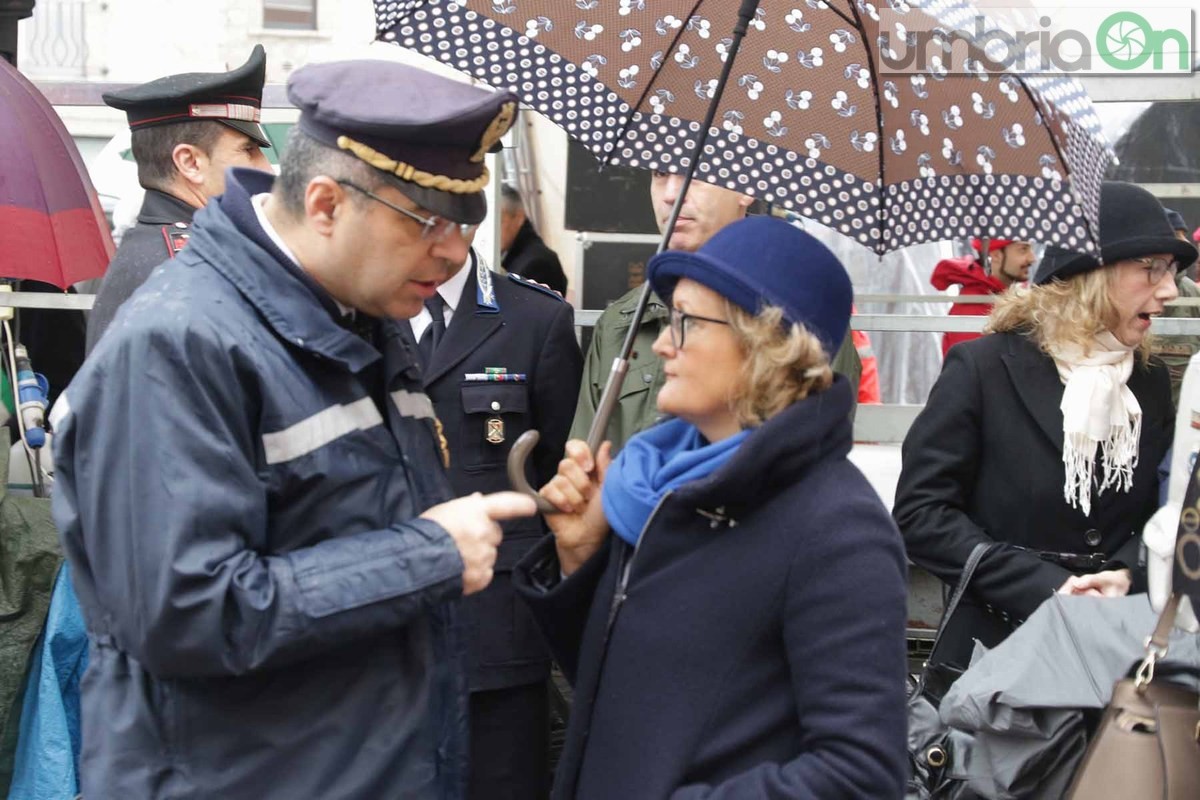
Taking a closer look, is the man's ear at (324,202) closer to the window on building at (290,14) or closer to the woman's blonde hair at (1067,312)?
the woman's blonde hair at (1067,312)

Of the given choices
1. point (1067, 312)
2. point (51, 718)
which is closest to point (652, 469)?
point (1067, 312)

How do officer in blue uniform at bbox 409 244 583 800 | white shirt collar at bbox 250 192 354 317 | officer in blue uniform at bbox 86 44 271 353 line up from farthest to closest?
officer in blue uniform at bbox 86 44 271 353
officer in blue uniform at bbox 409 244 583 800
white shirt collar at bbox 250 192 354 317

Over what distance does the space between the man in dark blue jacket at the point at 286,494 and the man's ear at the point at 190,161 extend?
175 cm

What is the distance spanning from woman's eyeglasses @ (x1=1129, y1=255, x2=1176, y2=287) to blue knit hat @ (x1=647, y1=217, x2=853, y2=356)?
4.82 feet

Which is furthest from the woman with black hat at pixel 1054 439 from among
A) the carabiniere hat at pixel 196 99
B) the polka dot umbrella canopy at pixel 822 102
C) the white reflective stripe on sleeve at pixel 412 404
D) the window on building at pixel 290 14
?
the window on building at pixel 290 14

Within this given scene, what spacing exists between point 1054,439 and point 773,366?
1480 mm

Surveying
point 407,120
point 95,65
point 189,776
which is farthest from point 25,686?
point 95,65

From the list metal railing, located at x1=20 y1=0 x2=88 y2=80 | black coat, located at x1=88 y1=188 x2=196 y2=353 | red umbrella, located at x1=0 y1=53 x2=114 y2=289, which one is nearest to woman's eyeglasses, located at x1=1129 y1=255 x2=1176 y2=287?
black coat, located at x1=88 y1=188 x2=196 y2=353

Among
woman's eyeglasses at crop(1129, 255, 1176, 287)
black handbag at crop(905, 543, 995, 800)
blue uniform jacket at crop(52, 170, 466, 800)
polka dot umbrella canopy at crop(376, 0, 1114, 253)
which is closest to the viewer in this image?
blue uniform jacket at crop(52, 170, 466, 800)

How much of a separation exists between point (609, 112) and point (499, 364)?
25.0 inches

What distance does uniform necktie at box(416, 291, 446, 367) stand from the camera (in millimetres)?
3305

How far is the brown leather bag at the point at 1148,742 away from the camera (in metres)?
2.61

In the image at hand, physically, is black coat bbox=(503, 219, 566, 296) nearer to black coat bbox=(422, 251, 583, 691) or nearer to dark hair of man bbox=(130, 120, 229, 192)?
dark hair of man bbox=(130, 120, 229, 192)

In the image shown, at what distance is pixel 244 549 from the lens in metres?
1.99
